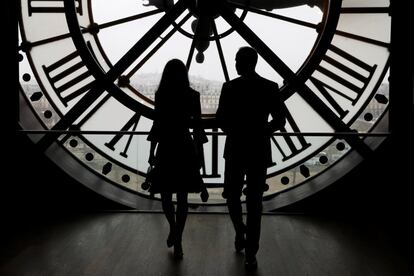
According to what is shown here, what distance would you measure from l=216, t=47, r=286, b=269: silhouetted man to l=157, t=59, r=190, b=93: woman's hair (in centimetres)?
17

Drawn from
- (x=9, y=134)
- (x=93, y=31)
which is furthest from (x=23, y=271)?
(x=93, y=31)

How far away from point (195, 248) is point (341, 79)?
1.43 meters

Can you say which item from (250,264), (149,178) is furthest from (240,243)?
(149,178)

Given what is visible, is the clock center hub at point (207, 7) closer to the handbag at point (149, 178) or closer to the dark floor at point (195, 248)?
the handbag at point (149, 178)

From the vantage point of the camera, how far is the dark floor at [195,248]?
176 cm

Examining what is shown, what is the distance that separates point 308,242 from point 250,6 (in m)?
1.40

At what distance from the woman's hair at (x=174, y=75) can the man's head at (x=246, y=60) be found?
226mm

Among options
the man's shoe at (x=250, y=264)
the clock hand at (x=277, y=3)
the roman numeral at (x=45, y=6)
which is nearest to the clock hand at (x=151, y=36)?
the clock hand at (x=277, y=3)

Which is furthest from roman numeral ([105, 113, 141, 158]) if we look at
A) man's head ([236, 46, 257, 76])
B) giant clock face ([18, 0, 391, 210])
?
man's head ([236, 46, 257, 76])

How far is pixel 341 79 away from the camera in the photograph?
108 inches

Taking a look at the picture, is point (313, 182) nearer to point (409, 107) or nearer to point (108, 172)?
point (409, 107)

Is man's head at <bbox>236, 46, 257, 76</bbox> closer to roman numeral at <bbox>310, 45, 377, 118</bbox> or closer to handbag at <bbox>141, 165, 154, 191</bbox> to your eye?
handbag at <bbox>141, 165, 154, 191</bbox>

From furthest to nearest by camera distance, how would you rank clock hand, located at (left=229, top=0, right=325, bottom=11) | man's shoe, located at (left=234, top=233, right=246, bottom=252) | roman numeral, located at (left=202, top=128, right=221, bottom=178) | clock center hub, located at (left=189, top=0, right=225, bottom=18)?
roman numeral, located at (left=202, top=128, right=221, bottom=178)
clock hand, located at (left=229, top=0, right=325, bottom=11)
clock center hub, located at (left=189, top=0, right=225, bottom=18)
man's shoe, located at (left=234, top=233, right=246, bottom=252)

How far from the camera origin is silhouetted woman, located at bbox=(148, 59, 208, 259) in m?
1.77
